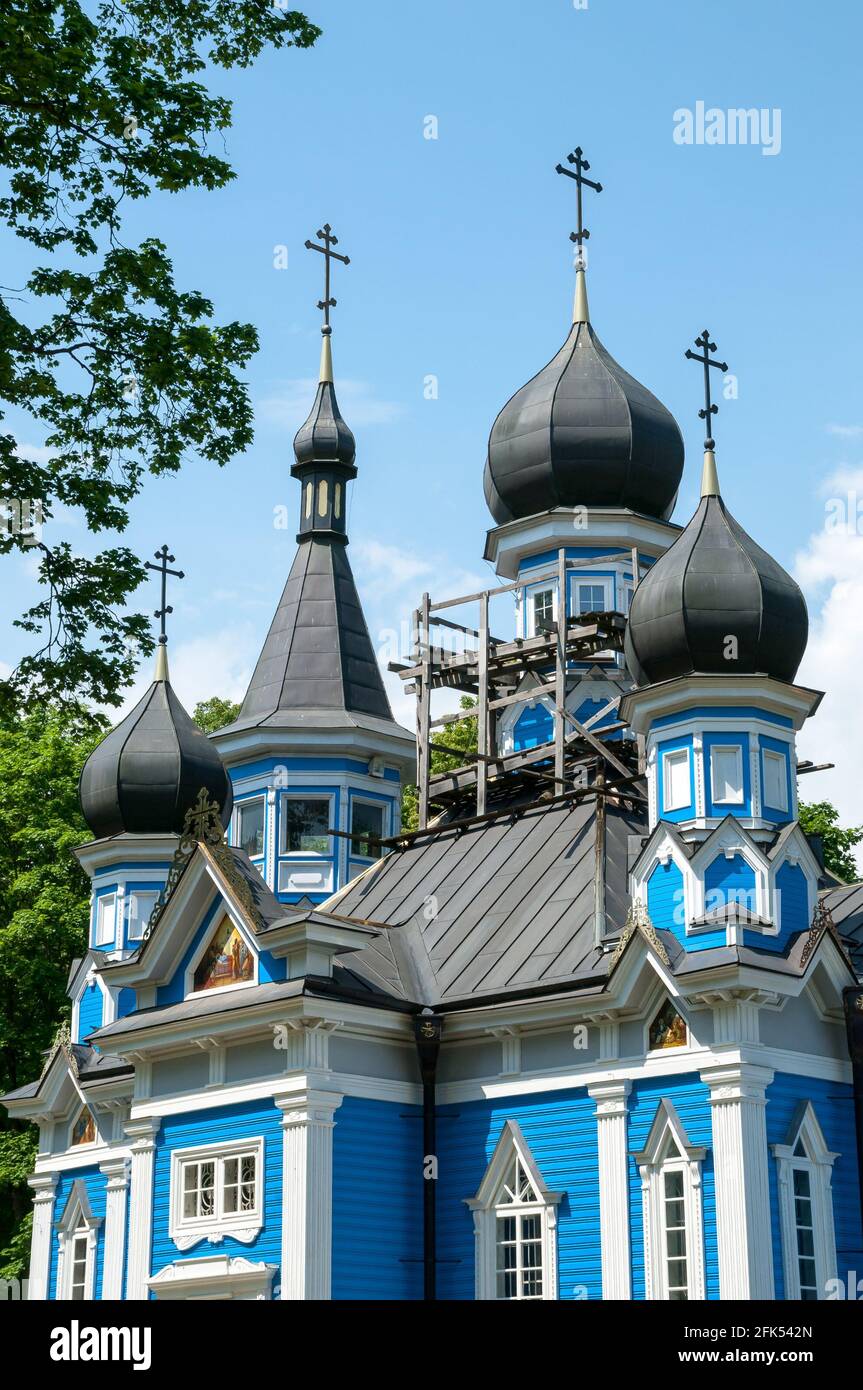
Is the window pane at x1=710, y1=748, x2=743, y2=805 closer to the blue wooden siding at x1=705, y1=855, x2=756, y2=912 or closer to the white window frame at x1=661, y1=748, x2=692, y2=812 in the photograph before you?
the white window frame at x1=661, y1=748, x2=692, y2=812

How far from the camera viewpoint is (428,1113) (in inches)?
811

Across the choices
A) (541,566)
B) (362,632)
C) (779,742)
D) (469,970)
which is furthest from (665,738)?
(362,632)

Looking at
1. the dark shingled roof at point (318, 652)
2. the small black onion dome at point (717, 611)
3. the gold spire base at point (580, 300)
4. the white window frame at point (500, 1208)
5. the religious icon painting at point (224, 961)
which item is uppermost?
the gold spire base at point (580, 300)

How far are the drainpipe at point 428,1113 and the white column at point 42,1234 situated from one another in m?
7.25

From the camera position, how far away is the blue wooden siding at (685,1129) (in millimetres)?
17859

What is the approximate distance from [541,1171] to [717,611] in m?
6.14

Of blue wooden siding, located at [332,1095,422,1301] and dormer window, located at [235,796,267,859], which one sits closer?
blue wooden siding, located at [332,1095,422,1301]

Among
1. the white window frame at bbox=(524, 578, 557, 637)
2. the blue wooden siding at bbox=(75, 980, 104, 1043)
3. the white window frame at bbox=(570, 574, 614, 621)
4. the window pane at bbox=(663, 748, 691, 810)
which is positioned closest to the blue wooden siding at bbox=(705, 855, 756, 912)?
the window pane at bbox=(663, 748, 691, 810)

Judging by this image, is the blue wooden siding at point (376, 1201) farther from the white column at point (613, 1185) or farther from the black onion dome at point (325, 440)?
the black onion dome at point (325, 440)

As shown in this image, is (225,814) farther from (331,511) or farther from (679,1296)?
(679,1296)

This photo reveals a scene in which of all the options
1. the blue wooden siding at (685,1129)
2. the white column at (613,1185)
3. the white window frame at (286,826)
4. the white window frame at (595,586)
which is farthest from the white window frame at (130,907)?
the blue wooden siding at (685,1129)

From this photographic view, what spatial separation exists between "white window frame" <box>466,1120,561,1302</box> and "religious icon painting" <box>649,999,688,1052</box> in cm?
201

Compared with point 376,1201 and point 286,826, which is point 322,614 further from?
point 376,1201

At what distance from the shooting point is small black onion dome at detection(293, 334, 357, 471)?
3059 centimetres
